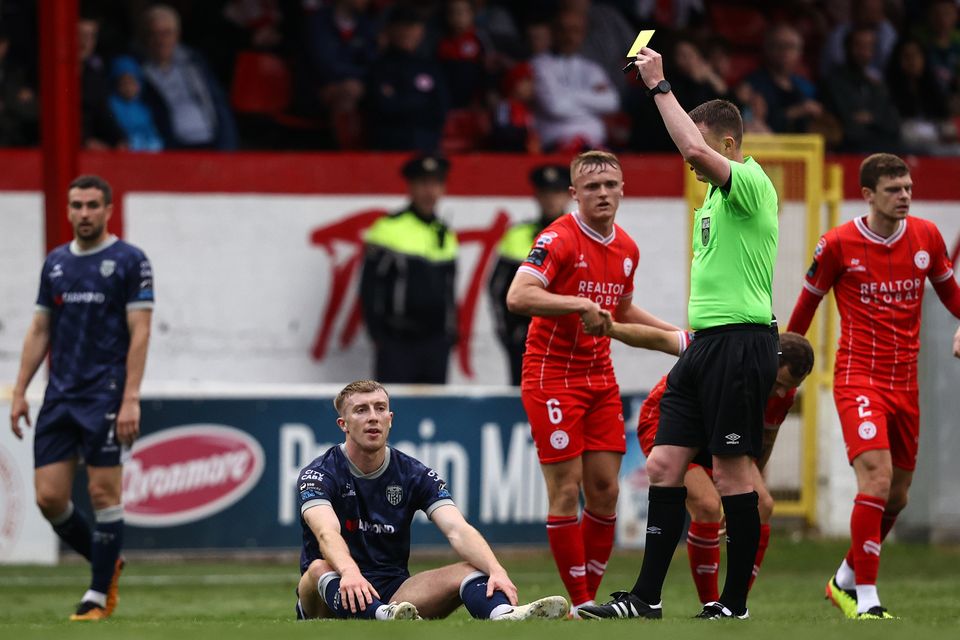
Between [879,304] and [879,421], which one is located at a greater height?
[879,304]

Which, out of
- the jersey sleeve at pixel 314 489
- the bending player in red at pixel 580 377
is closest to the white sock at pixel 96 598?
the jersey sleeve at pixel 314 489

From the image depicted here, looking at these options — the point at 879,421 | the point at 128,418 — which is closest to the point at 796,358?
the point at 879,421

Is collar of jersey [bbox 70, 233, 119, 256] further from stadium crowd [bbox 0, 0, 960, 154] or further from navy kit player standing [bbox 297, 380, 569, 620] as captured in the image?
stadium crowd [bbox 0, 0, 960, 154]

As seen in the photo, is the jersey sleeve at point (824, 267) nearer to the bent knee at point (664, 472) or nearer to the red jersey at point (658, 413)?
the red jersey at point (658, 413)

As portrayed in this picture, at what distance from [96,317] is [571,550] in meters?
2.87

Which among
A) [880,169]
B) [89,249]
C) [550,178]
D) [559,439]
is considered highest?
[550,178]

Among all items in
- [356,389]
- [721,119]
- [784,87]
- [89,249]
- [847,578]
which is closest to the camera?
[721,119]

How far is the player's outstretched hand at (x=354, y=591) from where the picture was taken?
6.73 metres

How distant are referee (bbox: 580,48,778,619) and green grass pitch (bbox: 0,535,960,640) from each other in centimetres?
28

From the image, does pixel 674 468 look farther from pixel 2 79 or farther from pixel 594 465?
pixel 2 79

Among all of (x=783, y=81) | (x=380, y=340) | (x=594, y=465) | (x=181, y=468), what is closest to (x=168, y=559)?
(x=181, y=468)

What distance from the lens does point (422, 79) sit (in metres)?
13.9

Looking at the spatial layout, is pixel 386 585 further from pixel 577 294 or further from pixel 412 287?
pixel 412 287

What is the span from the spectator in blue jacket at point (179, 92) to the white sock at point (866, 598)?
7596 mm
